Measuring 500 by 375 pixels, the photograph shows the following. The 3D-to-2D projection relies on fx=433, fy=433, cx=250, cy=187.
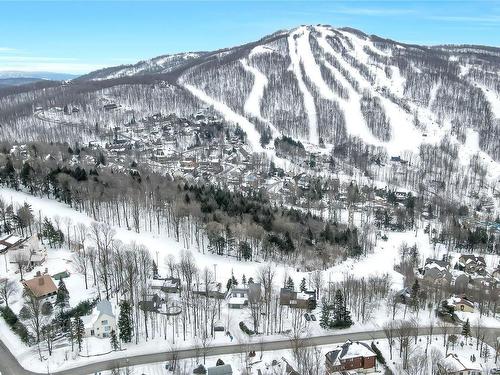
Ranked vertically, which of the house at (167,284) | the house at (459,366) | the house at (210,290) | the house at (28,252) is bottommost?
the house at (459,366)

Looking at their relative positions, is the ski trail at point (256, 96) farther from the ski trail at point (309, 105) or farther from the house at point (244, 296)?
the house at point (244, 296)

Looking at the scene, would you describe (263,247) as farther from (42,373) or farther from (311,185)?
(311,185)

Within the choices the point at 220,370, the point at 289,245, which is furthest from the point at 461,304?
the point at 220,370

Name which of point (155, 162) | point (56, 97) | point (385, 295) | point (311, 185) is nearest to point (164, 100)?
point (56, 97)

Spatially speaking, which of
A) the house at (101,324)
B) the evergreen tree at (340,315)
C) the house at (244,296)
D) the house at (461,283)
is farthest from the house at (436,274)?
the house at (101,324)

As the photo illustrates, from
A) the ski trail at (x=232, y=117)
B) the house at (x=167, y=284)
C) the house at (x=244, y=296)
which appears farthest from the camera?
the ski trail at (x=232, y=117)

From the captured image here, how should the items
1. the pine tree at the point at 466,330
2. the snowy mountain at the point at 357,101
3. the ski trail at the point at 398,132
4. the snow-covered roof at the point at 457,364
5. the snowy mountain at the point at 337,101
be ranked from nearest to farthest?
the snow-covered roof at the point at 457,364 < the pine tree at the point at 466,330 < the ski trail at the point at 398,132 < the snowy mountain at the point at 337,101 < the snowy mountain at the point at 357,101

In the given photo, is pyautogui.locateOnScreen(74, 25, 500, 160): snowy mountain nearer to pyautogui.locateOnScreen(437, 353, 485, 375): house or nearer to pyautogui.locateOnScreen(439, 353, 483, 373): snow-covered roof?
pyautogui.locateOnScreen(439, 353, 483, 373): snow-covered roof

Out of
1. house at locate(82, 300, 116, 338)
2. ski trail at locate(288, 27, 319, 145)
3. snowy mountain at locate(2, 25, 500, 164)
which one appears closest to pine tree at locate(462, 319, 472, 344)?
house at locate(82, 300, 116, 338)
